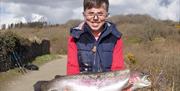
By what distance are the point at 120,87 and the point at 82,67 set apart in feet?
2.16

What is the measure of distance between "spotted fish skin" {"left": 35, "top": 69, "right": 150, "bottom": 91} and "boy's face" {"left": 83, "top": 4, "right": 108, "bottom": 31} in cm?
62

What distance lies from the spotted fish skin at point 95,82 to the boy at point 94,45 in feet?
1.34

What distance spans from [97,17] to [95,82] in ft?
2.51

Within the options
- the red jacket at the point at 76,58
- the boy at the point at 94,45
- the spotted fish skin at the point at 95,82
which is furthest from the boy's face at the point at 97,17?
the spotted fish skin at the point at 95,82

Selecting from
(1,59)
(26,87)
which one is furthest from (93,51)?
(1,59)

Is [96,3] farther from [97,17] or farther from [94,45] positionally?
[94,45]

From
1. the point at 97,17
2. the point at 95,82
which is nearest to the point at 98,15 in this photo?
the point at 97,17

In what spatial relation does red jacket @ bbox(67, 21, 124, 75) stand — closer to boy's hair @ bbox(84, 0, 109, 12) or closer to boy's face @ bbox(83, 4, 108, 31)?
boy's face @ bbox(83, 4, 108, 31)

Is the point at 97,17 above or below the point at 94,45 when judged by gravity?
above

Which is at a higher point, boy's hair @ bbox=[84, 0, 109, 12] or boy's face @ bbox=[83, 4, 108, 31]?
boy's hair @ bbox=[84, 0, 109, 12]

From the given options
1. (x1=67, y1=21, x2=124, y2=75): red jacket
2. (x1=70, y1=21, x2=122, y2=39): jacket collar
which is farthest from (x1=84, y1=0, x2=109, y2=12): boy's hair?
(x1=67, y1=21, x2=124, y2=75): red jacket

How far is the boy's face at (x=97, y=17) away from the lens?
5176mm

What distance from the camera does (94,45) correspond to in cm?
522

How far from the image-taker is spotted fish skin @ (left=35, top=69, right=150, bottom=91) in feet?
15.7
